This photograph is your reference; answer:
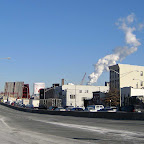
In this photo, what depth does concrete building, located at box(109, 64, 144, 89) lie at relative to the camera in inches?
4262

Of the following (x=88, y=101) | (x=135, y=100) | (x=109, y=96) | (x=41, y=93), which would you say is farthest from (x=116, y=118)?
(x=41, y=93)

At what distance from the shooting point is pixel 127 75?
111062 mm

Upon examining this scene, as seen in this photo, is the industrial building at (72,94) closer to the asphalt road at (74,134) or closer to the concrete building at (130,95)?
the concrete building at (130,95)

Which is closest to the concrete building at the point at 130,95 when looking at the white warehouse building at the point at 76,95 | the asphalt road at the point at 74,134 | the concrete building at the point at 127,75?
the concrete building at the point at 127,75

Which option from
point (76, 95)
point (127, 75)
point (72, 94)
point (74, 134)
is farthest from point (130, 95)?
point (74, 134)

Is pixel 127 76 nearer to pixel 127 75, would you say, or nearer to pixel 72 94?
pixel 127 75

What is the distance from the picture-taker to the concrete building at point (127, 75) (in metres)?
108

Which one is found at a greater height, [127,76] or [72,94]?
[127,76]

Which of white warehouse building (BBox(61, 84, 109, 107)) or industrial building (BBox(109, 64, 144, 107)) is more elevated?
industrial building (BBox(109, 64, 144, 107))

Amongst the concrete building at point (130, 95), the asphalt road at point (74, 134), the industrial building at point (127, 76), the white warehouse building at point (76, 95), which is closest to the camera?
the asphalt road at point (74, 134)

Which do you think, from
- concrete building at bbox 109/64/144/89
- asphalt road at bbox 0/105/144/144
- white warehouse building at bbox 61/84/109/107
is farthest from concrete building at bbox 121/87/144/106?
asphalt road at bbox 0/105/144/144

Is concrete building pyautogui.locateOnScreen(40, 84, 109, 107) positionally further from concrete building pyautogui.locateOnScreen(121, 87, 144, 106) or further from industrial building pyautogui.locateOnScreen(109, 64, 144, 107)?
concrete building pyautogui.locateOnScreen(121, 87, 144, 106)

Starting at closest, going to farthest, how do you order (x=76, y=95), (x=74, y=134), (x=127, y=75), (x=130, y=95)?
(x=74, y=134) → (x=130, y=95) → (x=127, y=75) → (x=76, y=95)

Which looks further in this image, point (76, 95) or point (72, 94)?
point (76, 95)
